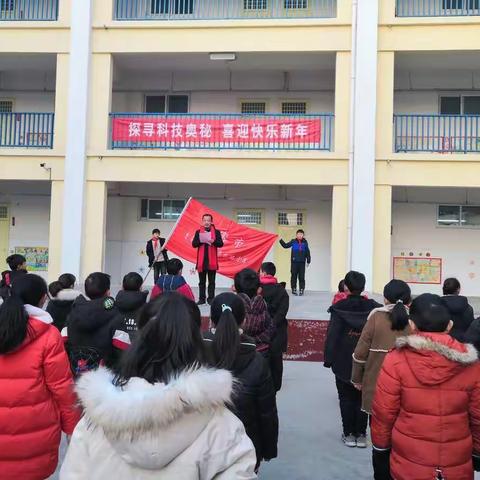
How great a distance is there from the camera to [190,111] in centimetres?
1555

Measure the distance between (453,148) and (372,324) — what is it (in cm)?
1149

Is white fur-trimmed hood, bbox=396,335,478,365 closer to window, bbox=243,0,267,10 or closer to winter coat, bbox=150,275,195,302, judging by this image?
winter coat, bbox=150,275,195,302

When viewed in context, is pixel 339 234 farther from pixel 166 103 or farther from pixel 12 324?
pixel 12 324

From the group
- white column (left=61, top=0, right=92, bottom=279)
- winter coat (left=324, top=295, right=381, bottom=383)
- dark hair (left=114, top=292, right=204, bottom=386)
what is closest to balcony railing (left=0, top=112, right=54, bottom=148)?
white column (left=61, top=0, right=92, bottom=279)

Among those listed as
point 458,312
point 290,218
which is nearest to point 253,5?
point 290,218

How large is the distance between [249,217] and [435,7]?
7.71 meters

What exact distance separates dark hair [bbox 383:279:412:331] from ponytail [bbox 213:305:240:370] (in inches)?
65.9

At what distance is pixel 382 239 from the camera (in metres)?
13.0

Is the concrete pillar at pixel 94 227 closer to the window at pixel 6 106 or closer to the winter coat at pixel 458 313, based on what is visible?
the window at pixel 6 106

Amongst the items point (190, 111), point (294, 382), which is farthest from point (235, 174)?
point (294, 382)

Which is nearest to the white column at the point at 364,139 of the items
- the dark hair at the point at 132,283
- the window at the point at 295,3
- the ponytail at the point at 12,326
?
the window at the point at 295,3

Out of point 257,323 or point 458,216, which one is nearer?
point 257,323

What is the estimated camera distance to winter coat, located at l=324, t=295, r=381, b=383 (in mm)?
4512

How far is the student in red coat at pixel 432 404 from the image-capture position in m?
2.65
